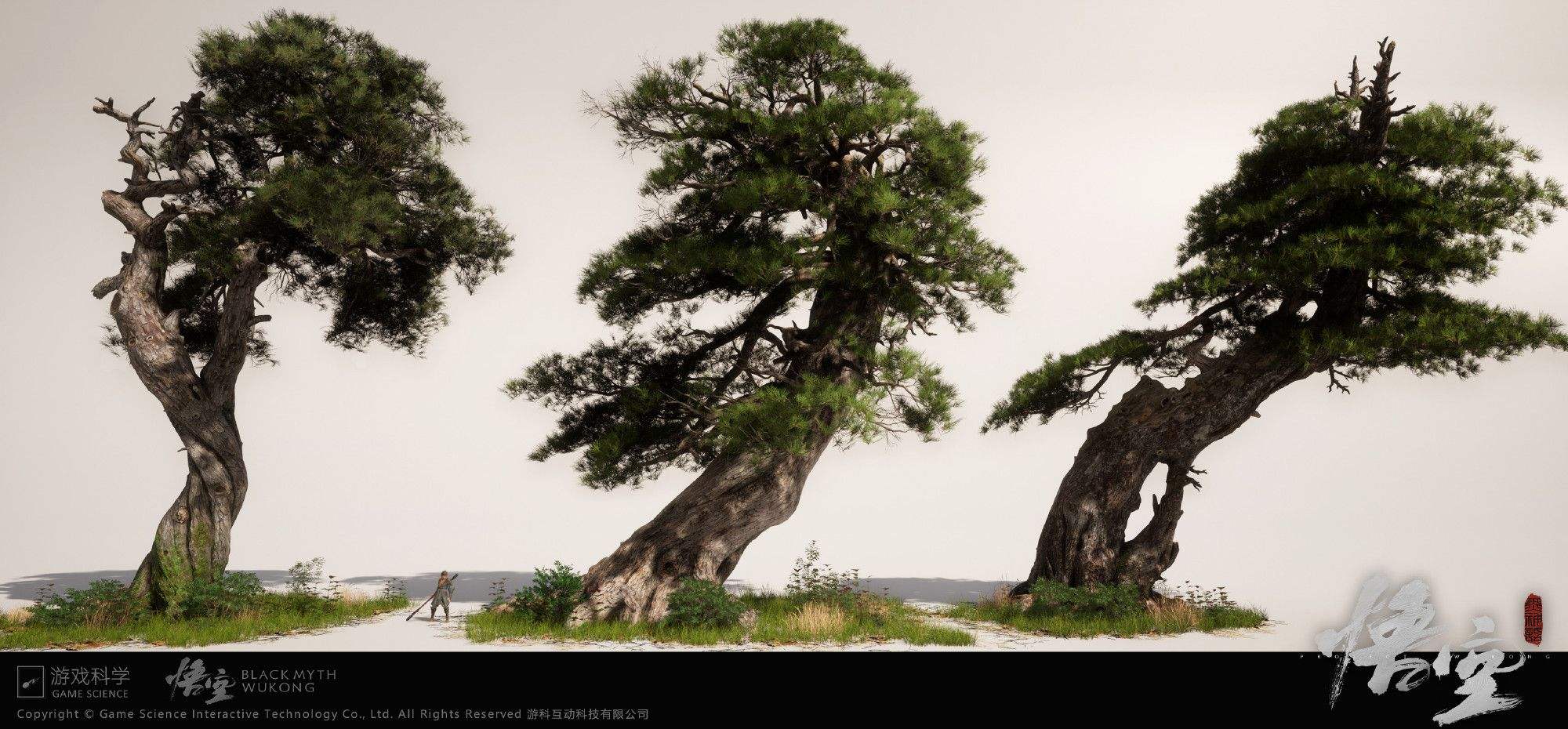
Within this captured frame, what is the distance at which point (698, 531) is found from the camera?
1100 centimetres

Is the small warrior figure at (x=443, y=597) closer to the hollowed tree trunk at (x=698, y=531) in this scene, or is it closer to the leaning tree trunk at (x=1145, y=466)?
the hollowed tree trunk at (x=698, y=531)

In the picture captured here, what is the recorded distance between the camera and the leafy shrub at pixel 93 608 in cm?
1073

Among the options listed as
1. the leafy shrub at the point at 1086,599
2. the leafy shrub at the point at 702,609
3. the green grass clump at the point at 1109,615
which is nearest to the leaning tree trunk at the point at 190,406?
the leafy shrub at the point at 702,609

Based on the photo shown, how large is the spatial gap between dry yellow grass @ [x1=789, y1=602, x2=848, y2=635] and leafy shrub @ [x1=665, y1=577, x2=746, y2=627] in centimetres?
59

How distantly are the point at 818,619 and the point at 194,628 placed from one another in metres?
6.02

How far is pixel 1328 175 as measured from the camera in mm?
10492

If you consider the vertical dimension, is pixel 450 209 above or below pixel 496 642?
above

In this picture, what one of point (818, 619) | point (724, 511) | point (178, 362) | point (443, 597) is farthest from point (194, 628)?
point (818, 619)

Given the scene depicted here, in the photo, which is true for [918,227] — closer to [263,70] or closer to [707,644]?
[707,644]

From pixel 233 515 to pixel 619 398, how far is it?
15.0ft

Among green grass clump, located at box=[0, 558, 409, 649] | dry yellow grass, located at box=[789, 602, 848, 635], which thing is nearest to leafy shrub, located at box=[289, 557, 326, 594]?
green grass clump, located at box=[0, 558, 409, 649]

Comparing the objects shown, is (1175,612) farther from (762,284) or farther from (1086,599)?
(762,284)

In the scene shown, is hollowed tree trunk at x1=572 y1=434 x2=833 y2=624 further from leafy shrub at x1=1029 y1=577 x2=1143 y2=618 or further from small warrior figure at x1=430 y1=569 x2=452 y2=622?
leafy shrub at x1=1029 y1=577 x2=1143 y2=618

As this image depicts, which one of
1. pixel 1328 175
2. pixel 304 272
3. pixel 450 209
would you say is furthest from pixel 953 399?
pixel 304 272
